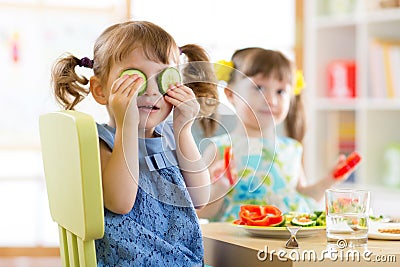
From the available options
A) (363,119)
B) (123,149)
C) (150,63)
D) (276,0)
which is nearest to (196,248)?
(123,149)

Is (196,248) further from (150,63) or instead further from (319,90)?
(319,90)

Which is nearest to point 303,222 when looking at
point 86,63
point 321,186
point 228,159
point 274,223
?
point 274,223

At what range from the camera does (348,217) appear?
1.41 m

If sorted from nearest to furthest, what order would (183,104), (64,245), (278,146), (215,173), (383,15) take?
(183,104)
(64,245)
(215,173)
(278,146)
(383,15)

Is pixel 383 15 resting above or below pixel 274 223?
above

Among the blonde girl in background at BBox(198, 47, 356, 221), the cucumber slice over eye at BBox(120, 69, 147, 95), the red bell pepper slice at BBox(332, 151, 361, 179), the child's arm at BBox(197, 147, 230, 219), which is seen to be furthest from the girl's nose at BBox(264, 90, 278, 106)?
the cucumber slice over eye at BBox(120, 69, 147, 95)

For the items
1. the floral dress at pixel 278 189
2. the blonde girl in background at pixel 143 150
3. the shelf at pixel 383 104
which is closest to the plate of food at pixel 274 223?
the blonde girl in background at pixel 143 150

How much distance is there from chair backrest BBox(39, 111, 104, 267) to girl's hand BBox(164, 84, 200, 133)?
0.18m

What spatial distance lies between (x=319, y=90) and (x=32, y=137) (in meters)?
1.41

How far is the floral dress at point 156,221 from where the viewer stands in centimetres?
140

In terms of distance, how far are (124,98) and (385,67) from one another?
2284 millimetres

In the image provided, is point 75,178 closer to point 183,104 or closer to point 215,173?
point 183,104

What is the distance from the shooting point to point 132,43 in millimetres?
1447

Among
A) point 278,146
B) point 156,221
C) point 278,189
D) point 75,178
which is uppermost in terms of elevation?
point 75,178
